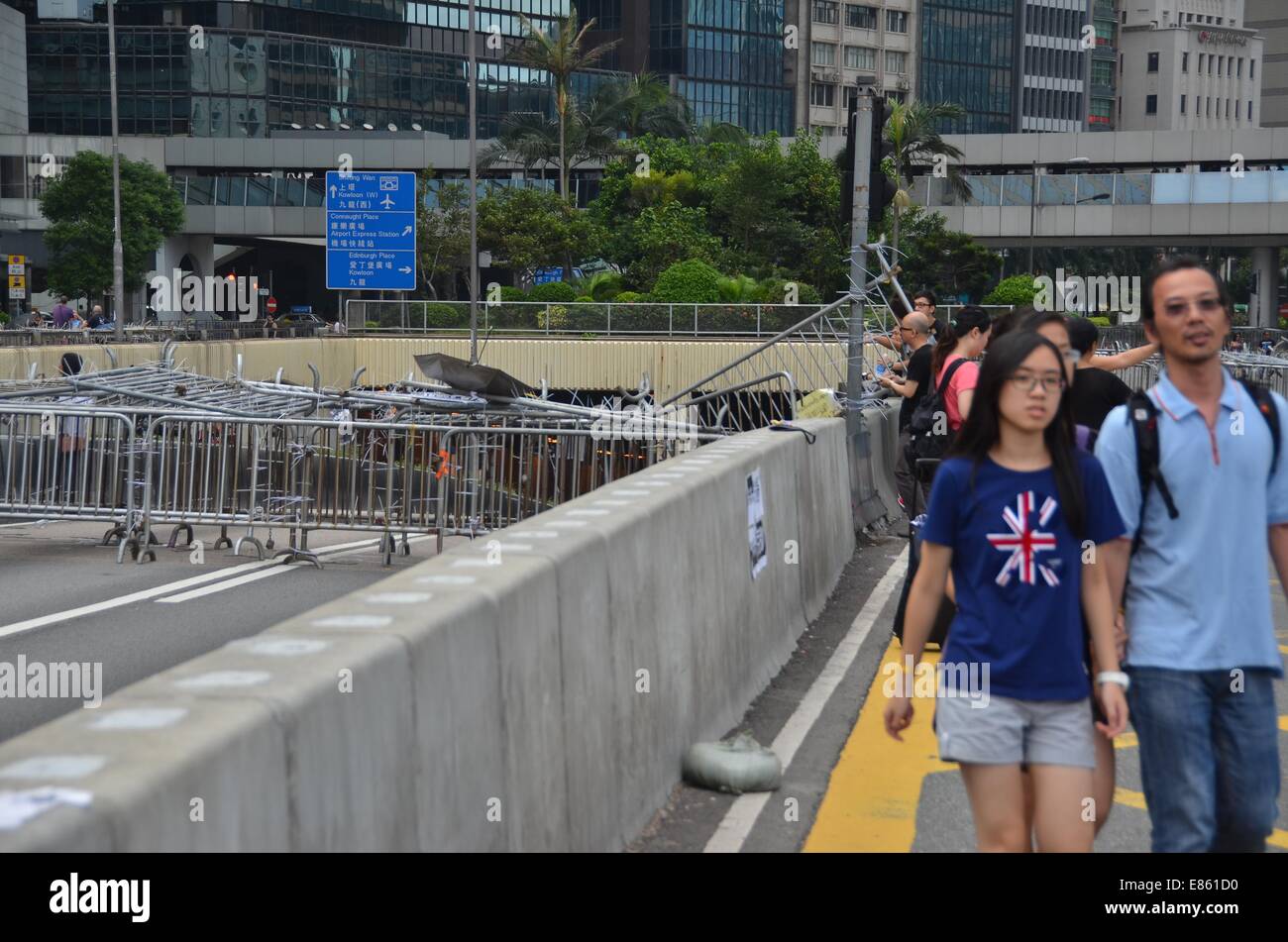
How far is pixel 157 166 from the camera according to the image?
96688 mm

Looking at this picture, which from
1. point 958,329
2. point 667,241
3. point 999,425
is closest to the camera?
point 999,425

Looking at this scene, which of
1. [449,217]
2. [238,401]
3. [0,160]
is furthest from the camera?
[0,160]

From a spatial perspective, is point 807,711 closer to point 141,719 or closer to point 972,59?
point 141,719

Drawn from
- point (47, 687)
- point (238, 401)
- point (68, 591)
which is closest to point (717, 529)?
point (47, 687)

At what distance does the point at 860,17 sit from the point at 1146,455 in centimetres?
14106

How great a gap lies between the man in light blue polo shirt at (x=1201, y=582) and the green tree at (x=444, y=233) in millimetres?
67662

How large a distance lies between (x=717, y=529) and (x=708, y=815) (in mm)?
1871

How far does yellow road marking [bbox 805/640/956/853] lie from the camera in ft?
22.3

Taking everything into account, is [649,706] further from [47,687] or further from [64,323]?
[64,323]

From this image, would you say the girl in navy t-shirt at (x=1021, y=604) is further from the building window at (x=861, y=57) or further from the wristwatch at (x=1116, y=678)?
the building window at (x=861, y=57)

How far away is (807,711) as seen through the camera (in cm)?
899

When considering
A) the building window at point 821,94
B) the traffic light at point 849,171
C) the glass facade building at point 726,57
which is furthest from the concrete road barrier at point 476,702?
the building window at point 821,94

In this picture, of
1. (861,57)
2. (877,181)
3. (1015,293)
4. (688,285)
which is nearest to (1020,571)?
(877,181)

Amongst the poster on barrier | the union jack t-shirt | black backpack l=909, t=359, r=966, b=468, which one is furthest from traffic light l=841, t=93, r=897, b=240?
the union jack t-shirt
